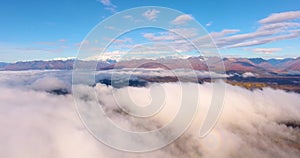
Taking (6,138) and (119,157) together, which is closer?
(6,138)

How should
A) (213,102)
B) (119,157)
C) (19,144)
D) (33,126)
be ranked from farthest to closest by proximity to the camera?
(119,157)
(33,126)
(19,144)
(213,102)

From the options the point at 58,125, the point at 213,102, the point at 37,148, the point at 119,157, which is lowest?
the point at 119,157

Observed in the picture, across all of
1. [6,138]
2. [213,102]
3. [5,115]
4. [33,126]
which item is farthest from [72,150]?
[213,102]

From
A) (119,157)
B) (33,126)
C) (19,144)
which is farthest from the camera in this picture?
(119,157)

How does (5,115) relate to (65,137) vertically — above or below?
above

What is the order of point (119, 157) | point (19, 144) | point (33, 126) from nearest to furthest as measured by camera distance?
point (19, 144), point (33, 126), point (119, 157)

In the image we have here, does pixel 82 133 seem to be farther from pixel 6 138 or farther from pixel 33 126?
pixel 6 138

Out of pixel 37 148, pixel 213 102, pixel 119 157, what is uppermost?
pixel 213 102

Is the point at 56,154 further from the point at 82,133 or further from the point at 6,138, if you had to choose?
the point at 6,138

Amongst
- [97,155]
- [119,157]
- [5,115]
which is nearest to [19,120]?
[5,115]
